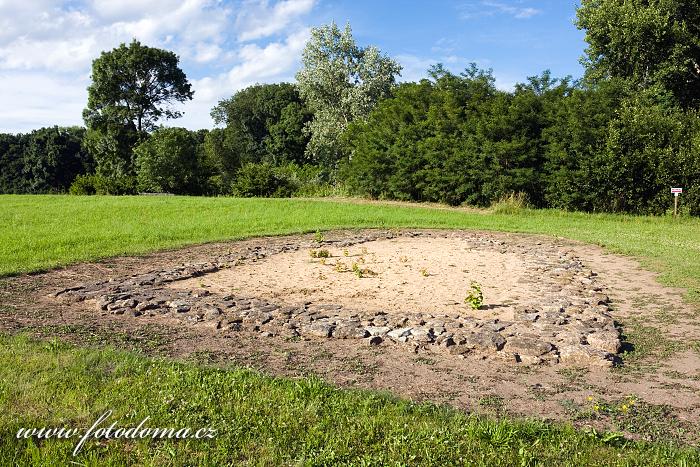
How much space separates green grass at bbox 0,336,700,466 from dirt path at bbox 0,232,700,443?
1.16ft

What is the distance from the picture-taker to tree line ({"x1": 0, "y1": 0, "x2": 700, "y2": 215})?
1920 centimetres

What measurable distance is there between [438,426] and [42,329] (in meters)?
4.22

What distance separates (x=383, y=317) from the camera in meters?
5.96

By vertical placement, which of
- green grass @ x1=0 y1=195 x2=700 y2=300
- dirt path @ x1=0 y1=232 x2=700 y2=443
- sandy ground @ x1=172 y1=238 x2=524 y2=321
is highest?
green grass @ x1=0 y1=195 x2=700 y2=300

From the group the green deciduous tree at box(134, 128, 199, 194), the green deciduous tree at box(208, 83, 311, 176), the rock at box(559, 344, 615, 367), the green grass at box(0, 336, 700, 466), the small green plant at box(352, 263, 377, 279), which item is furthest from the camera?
the green deciduous tree at box(208, 83, 311, 176)

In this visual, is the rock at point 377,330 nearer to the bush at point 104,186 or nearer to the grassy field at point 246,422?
the grassy field at point 246,422

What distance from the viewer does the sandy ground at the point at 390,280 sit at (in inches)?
270

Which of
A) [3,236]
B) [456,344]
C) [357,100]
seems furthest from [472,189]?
[456,344]

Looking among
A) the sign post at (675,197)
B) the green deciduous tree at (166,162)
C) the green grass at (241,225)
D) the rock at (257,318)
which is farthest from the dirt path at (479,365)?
the green deciduous tree at (166,162)

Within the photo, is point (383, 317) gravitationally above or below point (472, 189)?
below

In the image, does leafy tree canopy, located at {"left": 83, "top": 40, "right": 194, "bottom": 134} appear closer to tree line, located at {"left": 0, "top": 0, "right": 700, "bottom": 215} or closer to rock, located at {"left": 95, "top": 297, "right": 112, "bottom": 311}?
tree line, located at {"left": 0, "top": 0, "right": 700, "bottom": 215}

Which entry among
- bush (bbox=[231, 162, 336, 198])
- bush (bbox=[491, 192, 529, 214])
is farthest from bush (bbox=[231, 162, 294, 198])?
bush (bbox=[491, 192, 529, 214])

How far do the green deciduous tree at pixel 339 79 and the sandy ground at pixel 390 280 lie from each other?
Answer: 76.5ft

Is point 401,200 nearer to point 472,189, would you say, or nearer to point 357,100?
point 472,189
